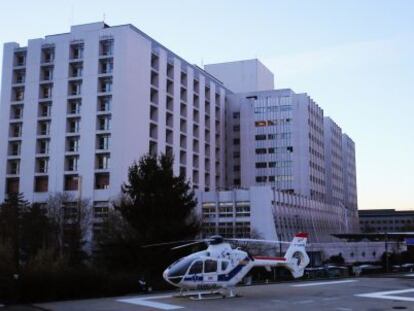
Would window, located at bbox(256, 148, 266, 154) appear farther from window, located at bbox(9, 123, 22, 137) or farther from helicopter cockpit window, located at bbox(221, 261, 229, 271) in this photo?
helicopter cockpit window, located at bbox(221, 261, 229, 271)

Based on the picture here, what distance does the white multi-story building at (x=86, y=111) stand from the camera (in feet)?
281

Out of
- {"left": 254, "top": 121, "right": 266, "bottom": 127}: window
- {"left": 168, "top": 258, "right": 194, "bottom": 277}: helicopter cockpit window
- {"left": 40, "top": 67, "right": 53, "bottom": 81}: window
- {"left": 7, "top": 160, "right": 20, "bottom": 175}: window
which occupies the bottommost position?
{"left": 168, "top": 258, "right": 194, "bottom": 277}: helicopter cockpit window

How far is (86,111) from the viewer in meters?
87.8

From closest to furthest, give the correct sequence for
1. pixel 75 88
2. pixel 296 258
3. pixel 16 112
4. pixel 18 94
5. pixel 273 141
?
1. pixel 296 258
2. pixel 75 88
3. pixel 16 112
4. pixel 18 94
5. pixel 273 141

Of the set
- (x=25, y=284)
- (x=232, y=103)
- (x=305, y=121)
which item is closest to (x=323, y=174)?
(x=305, y=121)

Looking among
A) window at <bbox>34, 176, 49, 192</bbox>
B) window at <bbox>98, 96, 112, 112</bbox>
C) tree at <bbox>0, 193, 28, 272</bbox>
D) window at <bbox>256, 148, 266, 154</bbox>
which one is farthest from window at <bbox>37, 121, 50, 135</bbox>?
window at <bbox>256, 148, 266, 154</bbox>

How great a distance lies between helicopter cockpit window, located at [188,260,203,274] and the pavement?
156cm

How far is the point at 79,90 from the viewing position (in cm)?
8994

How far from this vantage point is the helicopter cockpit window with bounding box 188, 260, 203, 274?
97.3ft

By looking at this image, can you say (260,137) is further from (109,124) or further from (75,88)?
(75,88)

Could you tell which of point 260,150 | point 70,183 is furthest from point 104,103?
point 260,150

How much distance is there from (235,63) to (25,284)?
11178cm

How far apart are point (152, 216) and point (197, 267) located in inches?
498

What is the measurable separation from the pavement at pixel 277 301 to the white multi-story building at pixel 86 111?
5228cm
